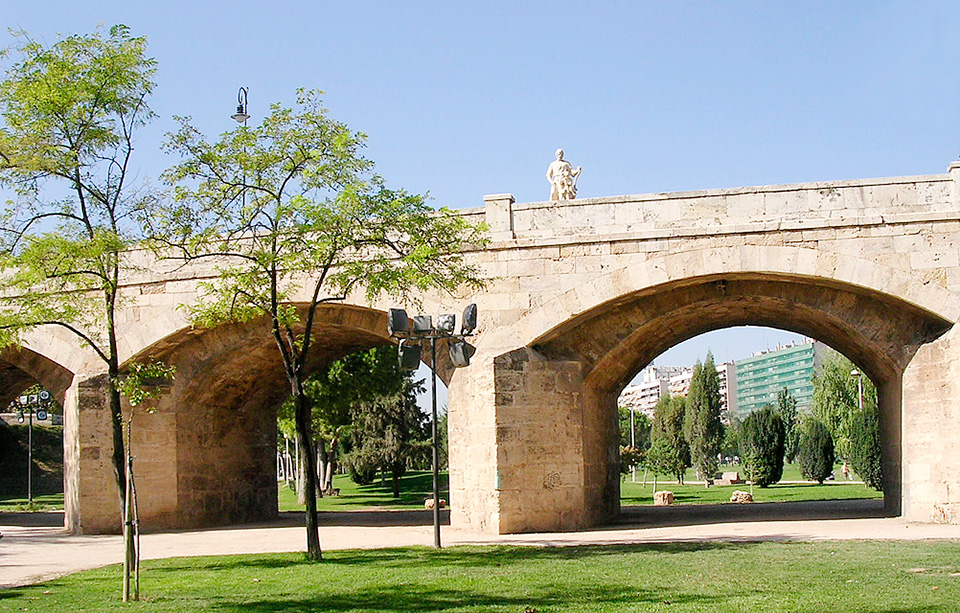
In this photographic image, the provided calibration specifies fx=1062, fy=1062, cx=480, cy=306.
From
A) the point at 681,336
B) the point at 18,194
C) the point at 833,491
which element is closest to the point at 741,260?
the point at 681,336

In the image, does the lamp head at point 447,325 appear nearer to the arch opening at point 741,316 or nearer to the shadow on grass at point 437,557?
the shadow on grass at point 437,557

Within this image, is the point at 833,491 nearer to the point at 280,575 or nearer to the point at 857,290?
the point at 857,290

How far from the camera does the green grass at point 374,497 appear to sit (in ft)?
98.1

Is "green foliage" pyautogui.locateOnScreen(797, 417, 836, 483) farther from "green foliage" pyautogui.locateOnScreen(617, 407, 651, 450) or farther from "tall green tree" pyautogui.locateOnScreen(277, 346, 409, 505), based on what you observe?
"green foliage" pyautogui.locateOnScreen(617, 407, 651, 450)

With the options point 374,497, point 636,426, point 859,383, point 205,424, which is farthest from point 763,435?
point 636,426

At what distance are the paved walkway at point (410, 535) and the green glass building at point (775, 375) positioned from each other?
12565 centimetres

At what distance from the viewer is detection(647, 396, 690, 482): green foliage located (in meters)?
38.1

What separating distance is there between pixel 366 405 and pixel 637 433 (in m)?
61.1

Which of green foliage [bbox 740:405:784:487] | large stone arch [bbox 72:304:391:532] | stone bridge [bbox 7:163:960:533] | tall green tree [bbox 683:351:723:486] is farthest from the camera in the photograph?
tall green tree [bbox 683:351:723:486]

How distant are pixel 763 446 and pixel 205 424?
21.6 meters

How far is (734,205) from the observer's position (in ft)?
53.9

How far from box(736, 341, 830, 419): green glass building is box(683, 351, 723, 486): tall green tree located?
323 feet

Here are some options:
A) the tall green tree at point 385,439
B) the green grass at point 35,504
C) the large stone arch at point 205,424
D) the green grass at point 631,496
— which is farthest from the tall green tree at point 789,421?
the large stone arch at point 205,424

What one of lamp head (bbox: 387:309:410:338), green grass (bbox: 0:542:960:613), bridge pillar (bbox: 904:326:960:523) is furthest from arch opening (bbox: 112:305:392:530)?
bridge pillar (bbox: 904:326:960:523)
